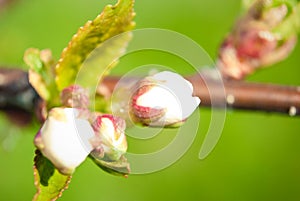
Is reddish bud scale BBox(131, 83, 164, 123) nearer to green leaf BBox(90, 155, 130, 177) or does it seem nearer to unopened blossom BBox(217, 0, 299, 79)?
green leaf BBox(90, 155, 130, 177)

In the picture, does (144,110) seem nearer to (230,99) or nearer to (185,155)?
(230,99)

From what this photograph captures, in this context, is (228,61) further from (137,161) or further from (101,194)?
(101,194)

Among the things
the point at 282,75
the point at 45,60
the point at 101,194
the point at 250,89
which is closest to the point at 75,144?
the point at 45,60

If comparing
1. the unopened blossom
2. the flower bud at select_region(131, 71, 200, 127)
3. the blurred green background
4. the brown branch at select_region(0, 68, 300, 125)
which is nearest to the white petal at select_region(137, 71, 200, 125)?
the flower bud at select_region(131, 71, 200, 127)

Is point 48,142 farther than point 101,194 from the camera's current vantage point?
No

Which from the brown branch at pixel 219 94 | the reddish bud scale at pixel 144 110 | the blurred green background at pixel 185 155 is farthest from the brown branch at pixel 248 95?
the blurred green background at pixel 185 155

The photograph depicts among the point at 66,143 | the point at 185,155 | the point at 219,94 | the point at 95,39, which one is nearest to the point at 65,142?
the point at 66,143

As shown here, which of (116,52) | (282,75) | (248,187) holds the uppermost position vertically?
(116,52)
